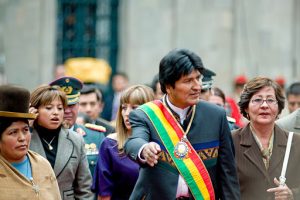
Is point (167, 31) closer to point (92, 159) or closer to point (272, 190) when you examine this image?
point (92, 159)

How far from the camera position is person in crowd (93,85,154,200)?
31.3 ft

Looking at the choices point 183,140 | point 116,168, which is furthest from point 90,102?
point 183,140

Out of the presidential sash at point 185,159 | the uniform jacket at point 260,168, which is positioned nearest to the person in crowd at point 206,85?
the uniform jacket at point 260,168

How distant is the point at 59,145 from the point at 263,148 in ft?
5.71

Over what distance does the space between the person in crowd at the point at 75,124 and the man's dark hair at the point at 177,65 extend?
2.66 m

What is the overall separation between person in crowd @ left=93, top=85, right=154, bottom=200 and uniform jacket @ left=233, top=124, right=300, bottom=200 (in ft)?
3.80

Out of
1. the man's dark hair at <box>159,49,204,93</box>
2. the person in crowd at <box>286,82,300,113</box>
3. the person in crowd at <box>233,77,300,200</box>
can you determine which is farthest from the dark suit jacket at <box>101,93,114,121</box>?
the man's dark hair at <box>159,49,204,93</box>

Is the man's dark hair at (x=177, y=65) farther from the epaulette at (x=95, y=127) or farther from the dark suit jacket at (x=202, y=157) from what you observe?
the epaulette at (x=95, y=127)

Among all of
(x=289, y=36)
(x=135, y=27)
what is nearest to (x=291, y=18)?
(x=289, y=36)

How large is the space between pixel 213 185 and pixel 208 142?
12.3 inches

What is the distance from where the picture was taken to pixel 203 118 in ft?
25.1

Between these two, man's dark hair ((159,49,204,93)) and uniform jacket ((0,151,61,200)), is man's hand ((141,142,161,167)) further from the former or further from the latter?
uniform jacket ((0,151,61,200))

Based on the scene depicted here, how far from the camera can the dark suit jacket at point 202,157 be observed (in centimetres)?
745

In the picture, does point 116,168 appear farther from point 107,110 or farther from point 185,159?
point 107,110
